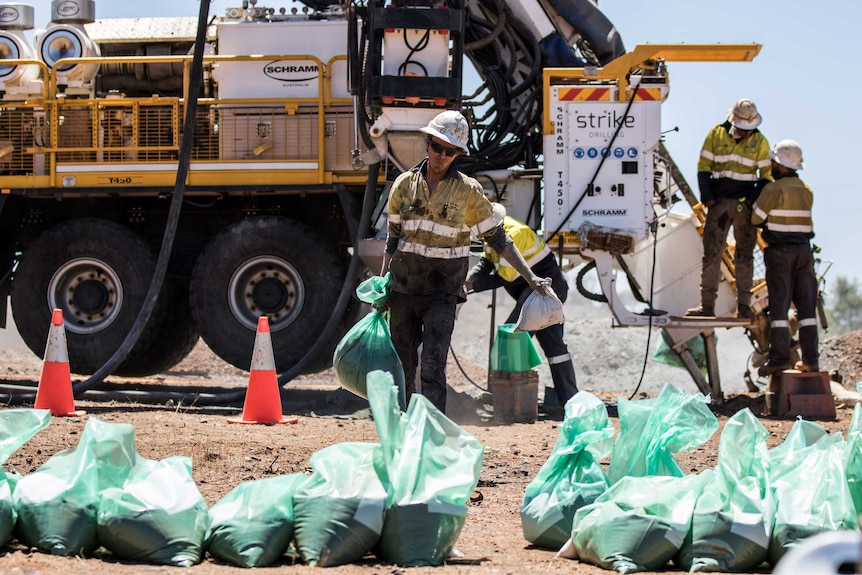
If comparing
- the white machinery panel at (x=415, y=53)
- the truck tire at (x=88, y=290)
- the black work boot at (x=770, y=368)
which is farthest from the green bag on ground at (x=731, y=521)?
the truck tire at (x=88, y=290)

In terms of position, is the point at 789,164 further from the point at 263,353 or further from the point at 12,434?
the point at 12,434

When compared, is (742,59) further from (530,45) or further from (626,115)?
(530,45)

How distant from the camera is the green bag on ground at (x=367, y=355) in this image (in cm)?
646

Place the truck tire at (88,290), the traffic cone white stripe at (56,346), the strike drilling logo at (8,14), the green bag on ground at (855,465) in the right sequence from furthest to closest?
the strike drilling logo at (8,14)
the truck tire at (88,290)
the traffic cone white stripe at (56,346)
the green bag on ground at (855,465)

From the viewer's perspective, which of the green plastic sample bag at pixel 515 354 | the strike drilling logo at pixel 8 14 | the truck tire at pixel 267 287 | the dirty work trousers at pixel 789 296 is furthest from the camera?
the strike drilling logo at pixel 8 14

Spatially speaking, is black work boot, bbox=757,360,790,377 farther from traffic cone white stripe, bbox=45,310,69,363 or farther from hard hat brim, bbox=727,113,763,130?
traffic cone white stripe, bbox=45,310,69,363

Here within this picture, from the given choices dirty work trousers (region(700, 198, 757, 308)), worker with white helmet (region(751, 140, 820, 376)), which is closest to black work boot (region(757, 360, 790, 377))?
worker with white helmet (region(751, 140, 820, 376))

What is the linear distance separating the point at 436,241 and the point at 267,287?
4543mm

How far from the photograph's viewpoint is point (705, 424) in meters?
5.02

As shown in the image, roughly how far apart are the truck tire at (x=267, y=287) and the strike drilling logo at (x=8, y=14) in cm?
286

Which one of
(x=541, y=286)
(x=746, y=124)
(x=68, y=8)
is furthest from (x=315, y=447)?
(x=68, y=8)

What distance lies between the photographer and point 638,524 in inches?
174

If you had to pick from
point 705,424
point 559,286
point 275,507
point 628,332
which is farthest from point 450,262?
point 628,332

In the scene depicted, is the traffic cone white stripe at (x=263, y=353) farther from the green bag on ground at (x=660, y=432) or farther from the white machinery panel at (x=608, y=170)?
the green bag on ground at (x=660, y=432)
